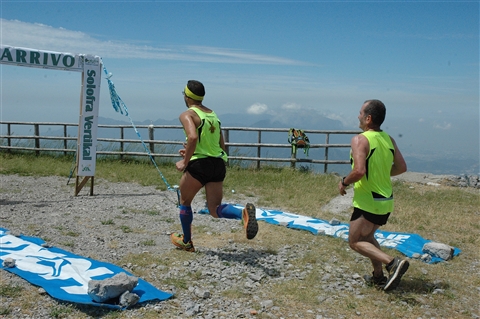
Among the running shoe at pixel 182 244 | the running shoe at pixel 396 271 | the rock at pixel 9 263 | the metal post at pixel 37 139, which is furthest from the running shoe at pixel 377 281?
the metal post at pixel 37 139

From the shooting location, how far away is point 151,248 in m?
5.46

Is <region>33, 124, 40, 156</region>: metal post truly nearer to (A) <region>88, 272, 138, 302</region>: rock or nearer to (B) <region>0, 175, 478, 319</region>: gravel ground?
(B) <region>0, 175, 478, 319</region>: gravel ground

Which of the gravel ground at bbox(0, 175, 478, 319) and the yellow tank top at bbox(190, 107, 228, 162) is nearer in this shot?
the gravel ground at bbox(0, 175, 478, 319)

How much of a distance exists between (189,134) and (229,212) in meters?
1.01

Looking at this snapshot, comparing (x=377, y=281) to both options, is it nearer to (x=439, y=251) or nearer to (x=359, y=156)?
(x=359, y=156)

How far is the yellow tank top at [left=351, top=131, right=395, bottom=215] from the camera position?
3.98m

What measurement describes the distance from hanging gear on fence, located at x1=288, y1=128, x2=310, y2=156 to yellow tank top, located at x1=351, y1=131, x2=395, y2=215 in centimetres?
848

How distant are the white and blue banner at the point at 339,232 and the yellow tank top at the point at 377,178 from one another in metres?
1.84

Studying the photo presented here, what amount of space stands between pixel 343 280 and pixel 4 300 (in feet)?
10.3

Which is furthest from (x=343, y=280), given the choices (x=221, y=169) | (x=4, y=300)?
(x=4, y=300)

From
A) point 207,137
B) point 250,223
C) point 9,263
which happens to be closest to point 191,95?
point 207,137

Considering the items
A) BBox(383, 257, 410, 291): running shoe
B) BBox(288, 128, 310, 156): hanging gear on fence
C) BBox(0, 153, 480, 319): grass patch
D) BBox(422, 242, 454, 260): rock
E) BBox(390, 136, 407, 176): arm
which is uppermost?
BBox(390, 136, 407, 176): arm

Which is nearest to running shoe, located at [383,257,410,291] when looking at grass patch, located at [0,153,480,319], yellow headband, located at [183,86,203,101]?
grass patch, located at [0,153,480,319]

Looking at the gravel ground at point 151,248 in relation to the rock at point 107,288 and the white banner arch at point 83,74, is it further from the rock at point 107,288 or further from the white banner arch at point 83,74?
the white banner arch at point 83,74
